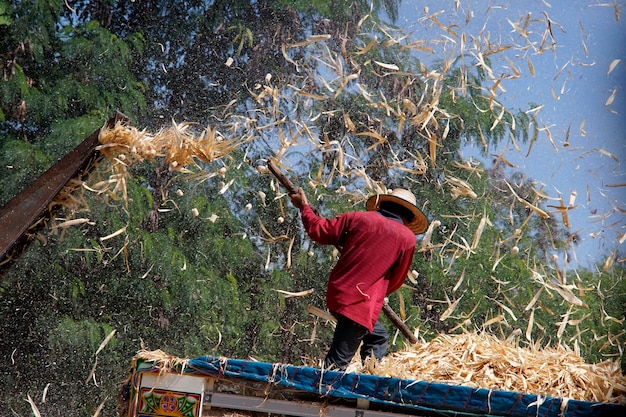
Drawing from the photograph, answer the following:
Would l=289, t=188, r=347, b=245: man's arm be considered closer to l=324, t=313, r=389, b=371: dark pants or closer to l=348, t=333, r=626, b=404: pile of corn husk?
l=324, t=313, r=389, b=371: dark pants

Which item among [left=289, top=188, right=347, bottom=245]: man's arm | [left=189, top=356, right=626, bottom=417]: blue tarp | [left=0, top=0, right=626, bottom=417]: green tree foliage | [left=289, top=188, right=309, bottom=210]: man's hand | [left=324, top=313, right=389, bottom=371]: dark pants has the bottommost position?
[left=0, top=0, right=626, bottom=417]: green tree foliage

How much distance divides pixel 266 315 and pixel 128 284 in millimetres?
1390

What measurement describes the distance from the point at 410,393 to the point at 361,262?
1.17m

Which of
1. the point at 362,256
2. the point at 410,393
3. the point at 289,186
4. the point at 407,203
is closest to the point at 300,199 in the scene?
the point at 289,186

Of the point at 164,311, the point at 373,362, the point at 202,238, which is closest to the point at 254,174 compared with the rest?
the point at 202,238

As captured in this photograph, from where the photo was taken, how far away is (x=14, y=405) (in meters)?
7.23

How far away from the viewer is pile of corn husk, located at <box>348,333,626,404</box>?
127 inches

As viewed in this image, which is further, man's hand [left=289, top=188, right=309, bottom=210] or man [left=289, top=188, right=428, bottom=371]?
man's hand [left=289, top=188, right=309, bottom=210]

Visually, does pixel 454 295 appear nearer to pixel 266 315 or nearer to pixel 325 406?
pixel 266 315

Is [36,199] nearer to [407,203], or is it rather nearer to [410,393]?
[407,203]

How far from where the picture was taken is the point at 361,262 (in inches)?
154

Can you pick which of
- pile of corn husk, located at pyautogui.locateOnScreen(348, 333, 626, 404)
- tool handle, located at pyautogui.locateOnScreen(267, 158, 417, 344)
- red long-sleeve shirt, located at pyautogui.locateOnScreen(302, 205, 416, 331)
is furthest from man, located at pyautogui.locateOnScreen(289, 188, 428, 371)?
pile of corn husk, located at pyautogui.locateOnScreen(348, 333, 626, 404)

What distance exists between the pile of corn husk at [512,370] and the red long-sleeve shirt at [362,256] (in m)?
0.31

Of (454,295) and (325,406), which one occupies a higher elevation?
(325,406)
